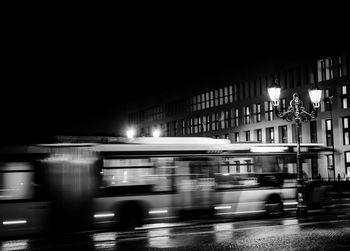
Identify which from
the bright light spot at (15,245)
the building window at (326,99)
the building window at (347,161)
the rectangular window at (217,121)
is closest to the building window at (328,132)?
the building window at (326,99)

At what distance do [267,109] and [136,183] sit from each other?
190ft

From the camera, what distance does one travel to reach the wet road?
12820 millimetres

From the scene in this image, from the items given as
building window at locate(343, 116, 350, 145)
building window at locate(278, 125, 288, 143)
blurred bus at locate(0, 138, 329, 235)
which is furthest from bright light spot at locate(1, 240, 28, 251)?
building window at locate(278, 125, 288, 143)

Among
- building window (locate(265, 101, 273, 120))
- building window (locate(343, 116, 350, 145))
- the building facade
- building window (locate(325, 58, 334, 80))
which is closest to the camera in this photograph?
building window (locate(343, 116, 350, 145))

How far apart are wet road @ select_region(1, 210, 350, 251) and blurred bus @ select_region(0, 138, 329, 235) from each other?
0.89 metres

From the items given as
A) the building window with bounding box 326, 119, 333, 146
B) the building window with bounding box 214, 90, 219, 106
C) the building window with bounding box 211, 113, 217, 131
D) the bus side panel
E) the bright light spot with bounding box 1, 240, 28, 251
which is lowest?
the bright light spot with bounding box 1, 240, 28, 251

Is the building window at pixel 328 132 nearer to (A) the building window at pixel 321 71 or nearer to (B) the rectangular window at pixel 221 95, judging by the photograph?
(A) the building window at pixel 321 71

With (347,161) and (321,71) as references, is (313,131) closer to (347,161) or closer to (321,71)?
(347,161)

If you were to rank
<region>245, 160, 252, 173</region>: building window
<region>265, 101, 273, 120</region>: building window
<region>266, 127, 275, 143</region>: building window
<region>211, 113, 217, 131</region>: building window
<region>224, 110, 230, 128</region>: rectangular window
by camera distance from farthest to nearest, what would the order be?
<region>211, 113, 217, 131</region>: building window < <region>224, 110, 230, 128</region>: rectangular window < <region>266, 127, 275, 143</region>: building window < <region>265, 101, 273, 120</region>: building window < <region>245, 160, 252, 173</region>: building window

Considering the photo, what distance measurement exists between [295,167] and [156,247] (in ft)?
32.8

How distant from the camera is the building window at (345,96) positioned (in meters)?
63.2

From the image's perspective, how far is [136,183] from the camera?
1819cm

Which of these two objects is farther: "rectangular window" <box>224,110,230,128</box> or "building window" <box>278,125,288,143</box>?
"rectangular window" <box>224,110,230,128</box>

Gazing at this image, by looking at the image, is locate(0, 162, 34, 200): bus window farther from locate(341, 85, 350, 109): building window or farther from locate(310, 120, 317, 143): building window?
locate(310, 120, 317, 143): building window
